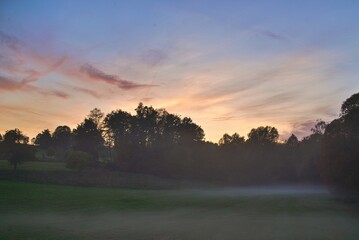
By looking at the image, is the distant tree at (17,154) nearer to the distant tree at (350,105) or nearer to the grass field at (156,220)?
the grass field at (156,220)

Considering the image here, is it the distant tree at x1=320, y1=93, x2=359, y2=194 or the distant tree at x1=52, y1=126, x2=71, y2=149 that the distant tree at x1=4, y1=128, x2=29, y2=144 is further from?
the distant tree at x1=320, y1=93, x2=359, y2=194

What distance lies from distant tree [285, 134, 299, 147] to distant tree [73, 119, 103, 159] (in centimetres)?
7055

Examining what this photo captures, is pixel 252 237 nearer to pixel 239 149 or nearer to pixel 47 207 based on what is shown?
pixel 47 207

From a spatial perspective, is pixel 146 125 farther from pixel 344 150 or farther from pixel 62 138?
pixel 344 150

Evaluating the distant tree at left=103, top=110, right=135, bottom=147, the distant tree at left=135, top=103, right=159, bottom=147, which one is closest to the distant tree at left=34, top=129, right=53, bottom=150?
the distant tree at left=103, top=110, right=135, bottom=147

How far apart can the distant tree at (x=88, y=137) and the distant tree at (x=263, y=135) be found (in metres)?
56.1

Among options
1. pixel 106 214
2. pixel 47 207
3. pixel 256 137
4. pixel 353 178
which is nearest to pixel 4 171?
pixel 47 207

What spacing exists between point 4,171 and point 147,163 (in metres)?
45.9

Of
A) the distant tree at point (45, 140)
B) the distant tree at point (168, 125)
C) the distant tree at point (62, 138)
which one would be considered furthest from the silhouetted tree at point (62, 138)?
the distant tree at point (168, 125)

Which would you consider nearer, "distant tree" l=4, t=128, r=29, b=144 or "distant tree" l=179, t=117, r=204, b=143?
"distant tree" l=4, t=128, r=29, b=144

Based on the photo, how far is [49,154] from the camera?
411 feet

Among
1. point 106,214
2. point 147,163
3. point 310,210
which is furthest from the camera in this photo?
point 147,163

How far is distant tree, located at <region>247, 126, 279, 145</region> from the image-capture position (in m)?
136

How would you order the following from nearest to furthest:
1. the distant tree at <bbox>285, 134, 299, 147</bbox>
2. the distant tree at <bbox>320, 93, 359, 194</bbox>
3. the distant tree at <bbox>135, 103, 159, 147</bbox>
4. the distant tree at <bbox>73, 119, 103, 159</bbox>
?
the distant tree at <bbox>320, 93, 359, 194</bbox> → the distant tree at <bbox>73, 119, 103, 159</bbox> → the distant tree at <bbox>285, 134, 299, 147</bbox> → the distant tree at <bbox>135, 103, 159, 147</bbox>
